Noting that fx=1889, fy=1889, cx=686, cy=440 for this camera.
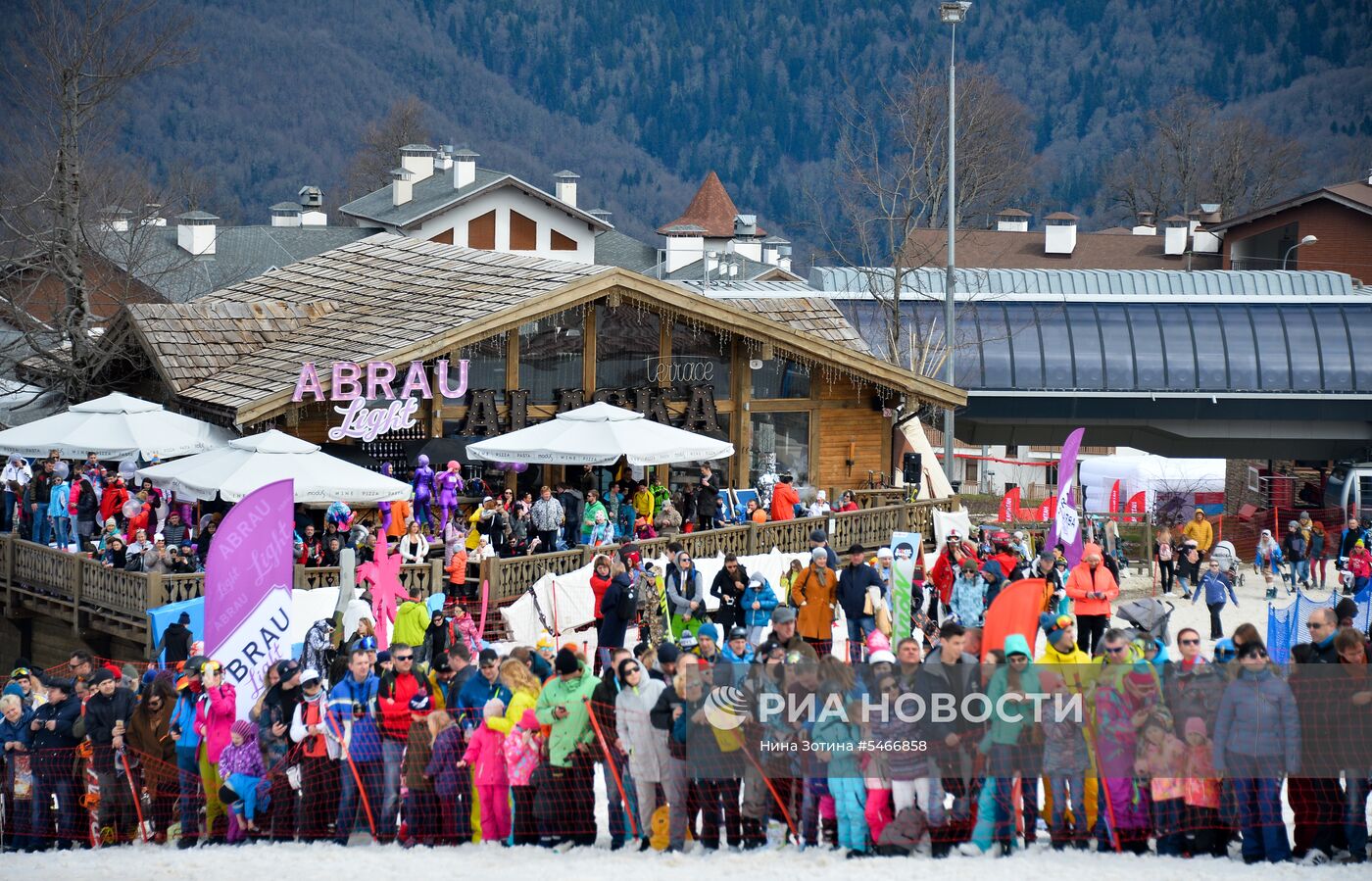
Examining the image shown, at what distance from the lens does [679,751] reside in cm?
1216

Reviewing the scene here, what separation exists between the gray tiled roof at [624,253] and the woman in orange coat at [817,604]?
54.5m

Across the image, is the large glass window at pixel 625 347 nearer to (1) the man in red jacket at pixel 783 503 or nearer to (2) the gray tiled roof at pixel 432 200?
(1) the man in red jacket at pixel 783 503

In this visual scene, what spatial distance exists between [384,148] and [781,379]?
81.6m

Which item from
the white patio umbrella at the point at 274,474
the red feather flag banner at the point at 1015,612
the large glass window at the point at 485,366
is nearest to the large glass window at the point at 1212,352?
the large glass window at the point at 485,366

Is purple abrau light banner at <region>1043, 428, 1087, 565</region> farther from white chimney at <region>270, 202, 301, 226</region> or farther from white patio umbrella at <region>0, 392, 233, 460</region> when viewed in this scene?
white chimney at <region>270, 202, 301, 226</region>

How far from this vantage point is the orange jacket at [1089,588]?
18062 mm

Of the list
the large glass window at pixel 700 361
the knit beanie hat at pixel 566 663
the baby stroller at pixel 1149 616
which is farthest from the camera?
the large glass window at pixel 700 361

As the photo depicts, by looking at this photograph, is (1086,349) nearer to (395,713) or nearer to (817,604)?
(817,604)

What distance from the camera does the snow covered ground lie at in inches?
457

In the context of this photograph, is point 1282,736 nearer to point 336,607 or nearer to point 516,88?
point 336,607

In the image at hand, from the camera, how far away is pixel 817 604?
17281 millimetres

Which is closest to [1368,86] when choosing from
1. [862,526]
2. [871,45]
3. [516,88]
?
[871,45]

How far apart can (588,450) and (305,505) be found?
11.6ft

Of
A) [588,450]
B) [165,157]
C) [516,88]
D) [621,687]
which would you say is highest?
[516,88]
